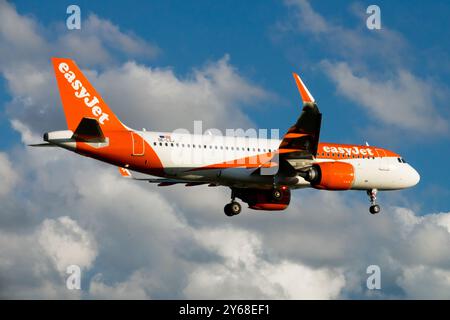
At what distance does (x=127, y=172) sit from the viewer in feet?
160

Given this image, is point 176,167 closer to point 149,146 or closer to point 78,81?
point 149,146

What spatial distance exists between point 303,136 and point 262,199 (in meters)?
8.75

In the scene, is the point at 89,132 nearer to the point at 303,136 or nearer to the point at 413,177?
the point at 303,136

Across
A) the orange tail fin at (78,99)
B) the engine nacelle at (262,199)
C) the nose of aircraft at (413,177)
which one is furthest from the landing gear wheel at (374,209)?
the orange tail fin at (78,99)

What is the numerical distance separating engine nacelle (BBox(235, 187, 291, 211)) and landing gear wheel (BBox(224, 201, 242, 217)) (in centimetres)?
76

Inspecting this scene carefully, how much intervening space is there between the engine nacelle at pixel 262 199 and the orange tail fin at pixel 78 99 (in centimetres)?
1099

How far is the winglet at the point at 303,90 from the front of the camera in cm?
3647

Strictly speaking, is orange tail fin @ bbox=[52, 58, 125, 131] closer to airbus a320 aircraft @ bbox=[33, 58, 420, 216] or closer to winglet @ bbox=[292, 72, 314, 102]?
airbus a320 aircraft @ bbox=[33, 58, 420, 216]

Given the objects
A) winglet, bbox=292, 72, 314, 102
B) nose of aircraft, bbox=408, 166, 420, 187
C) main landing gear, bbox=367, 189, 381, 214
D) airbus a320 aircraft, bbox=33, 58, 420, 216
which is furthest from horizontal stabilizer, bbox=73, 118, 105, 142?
nose of aircraft, bbox=408, 166, 420, 187

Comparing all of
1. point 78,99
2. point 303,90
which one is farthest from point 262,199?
point 78,99

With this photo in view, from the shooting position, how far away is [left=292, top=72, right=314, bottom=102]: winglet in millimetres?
36469

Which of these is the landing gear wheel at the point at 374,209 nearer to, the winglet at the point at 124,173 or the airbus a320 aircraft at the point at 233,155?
the airbus a320 aircraft at the point at 233,155

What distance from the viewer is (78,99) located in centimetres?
4081
